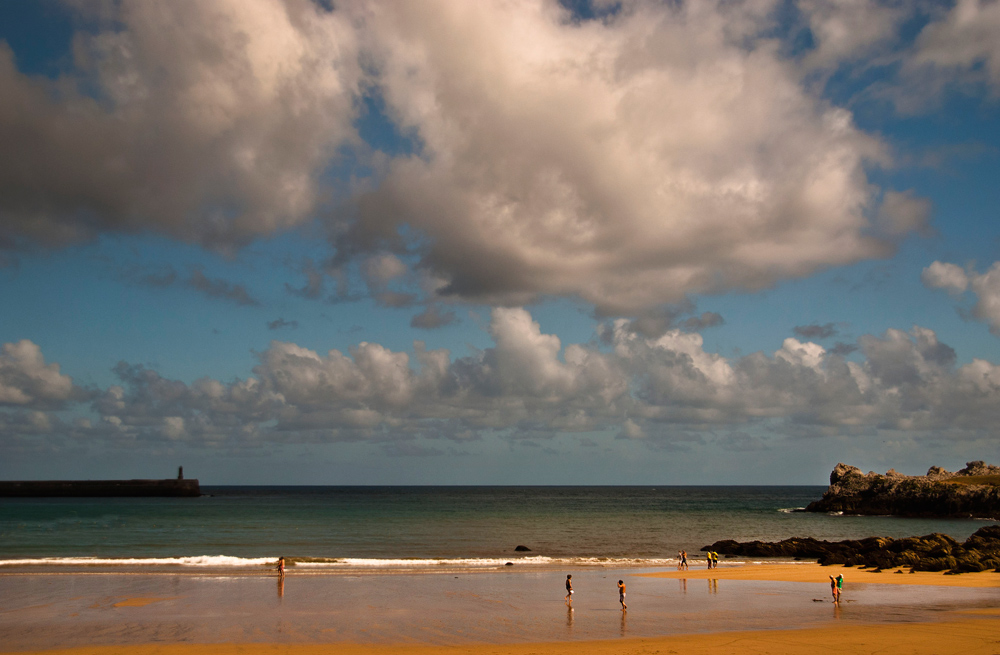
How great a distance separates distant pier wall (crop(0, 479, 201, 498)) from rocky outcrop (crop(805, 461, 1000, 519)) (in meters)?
159

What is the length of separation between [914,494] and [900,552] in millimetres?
64964

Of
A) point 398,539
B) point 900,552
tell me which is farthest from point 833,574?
point 398,539

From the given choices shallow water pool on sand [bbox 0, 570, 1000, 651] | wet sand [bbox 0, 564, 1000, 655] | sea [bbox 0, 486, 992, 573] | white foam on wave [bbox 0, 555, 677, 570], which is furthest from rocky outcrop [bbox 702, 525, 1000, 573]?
white foam on wave [bbox 0, 555, 677, 570]

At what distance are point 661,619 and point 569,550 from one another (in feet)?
102

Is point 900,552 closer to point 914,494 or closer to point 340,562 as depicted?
point 340,562

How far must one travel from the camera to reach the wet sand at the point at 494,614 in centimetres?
2264

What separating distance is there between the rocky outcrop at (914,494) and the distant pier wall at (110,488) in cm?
15873

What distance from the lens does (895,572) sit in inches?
1585

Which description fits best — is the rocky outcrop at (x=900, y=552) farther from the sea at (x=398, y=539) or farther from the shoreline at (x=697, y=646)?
the shoreline at (x=697, y=646)

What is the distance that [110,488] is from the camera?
187m

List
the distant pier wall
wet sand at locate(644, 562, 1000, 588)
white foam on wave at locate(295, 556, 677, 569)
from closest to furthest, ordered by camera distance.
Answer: wet sand at locate(644, 562, 1000, 588) < white foam on wave at locate(295, 556, 677, 569) < the distant pier wall

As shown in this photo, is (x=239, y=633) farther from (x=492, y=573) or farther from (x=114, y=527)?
(x=114, y=527)

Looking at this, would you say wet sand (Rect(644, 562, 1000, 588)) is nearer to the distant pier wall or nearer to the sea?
the sea

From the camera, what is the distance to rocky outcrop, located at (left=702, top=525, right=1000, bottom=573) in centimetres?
4050
